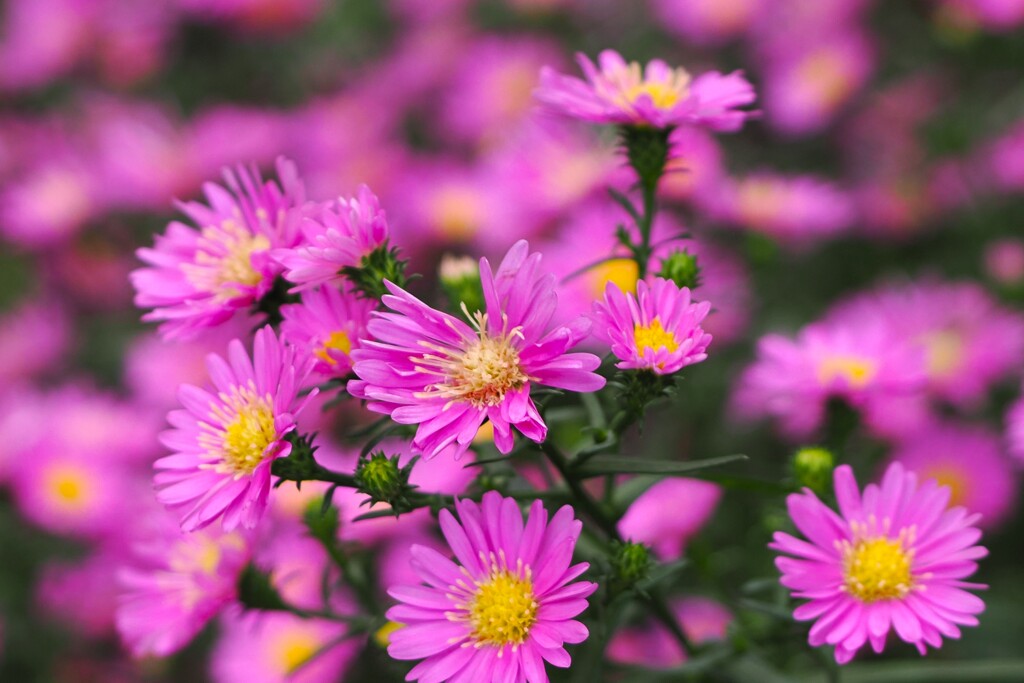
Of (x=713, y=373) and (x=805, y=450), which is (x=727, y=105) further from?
(x=713, y=373)

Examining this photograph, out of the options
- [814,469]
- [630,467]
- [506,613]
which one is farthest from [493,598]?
[814,469]

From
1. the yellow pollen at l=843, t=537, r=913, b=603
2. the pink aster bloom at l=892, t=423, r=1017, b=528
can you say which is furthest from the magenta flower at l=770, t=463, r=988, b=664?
the pink aster bloom at l=892, t=423, r=1017, b=528

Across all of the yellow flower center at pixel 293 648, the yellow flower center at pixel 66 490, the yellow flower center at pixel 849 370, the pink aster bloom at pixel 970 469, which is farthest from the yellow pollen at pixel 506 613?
the yellow flower center at pixel 66 490

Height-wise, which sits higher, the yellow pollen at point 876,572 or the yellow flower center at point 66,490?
the yellow flower center at point 66,490

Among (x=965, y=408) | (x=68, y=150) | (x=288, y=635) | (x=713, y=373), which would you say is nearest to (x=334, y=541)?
(x=288, y=635)

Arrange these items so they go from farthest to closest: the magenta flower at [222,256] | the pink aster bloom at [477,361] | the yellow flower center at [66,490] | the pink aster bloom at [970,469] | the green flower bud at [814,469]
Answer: the yellow flower center at [66,490], the pink aster bloom at [970,469], the green flower bud at [814,469], the magenta flower at [222,256], the pink aster bloom at [477,361]

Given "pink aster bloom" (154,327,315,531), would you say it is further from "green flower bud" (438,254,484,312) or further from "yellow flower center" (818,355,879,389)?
"yellow flower center" (818,355,879,389)

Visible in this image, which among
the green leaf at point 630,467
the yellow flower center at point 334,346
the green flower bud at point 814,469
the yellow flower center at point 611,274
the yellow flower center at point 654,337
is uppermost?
the yellow flower center at point 611,274

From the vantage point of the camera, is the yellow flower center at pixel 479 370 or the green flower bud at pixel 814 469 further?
the green flower bud at pixel 814 469

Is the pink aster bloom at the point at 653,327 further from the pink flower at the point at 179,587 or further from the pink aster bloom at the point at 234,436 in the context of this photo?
the pink flower at the point at 179,587
